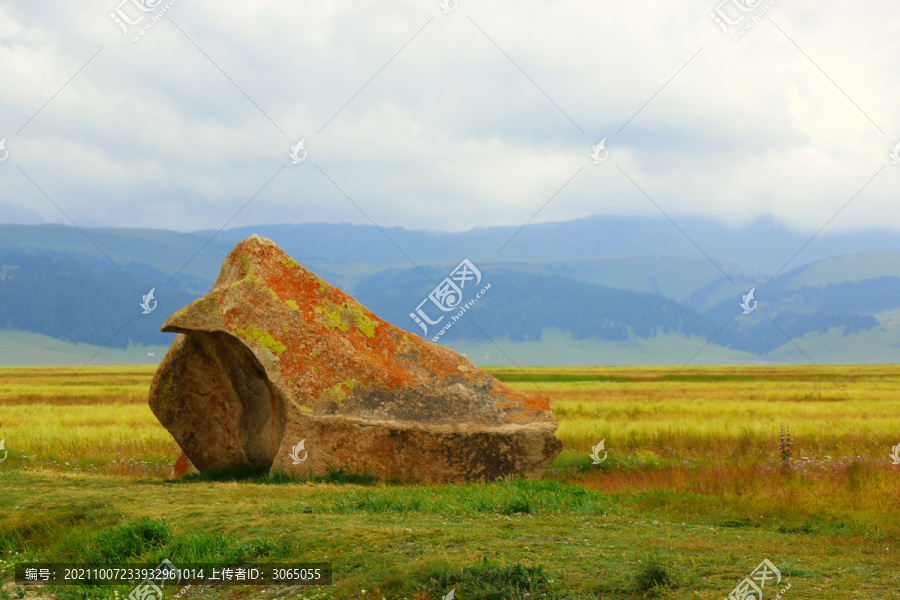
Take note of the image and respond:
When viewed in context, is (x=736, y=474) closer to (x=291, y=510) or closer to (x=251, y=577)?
(x=291, y=510)

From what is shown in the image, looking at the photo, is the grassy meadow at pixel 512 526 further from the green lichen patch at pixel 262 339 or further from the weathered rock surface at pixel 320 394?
the green lichen patch at pixel 262 339

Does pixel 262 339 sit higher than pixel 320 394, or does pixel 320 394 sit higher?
pixel 262 339

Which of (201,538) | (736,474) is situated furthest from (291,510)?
(736,474)

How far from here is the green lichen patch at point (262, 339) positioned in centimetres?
1661

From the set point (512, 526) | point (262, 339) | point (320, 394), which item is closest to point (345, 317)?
point (262, 339)

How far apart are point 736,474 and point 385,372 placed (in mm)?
7905

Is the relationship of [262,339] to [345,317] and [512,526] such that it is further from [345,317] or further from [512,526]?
[512,526]

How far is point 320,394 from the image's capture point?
16547 mm

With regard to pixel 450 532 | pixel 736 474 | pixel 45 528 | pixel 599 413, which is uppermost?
pixel 599 413

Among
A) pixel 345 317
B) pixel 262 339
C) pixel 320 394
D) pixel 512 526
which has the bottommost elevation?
pixel 512 526

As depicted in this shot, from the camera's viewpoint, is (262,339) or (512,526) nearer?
(512,526)

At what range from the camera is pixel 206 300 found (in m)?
16.6

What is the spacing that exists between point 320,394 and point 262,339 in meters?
1.68

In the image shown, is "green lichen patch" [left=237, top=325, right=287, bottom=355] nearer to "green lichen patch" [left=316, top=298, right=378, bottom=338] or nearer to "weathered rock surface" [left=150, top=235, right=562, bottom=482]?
"weathered rock surface" [left=150, top=235, right=562, bottom=482]
